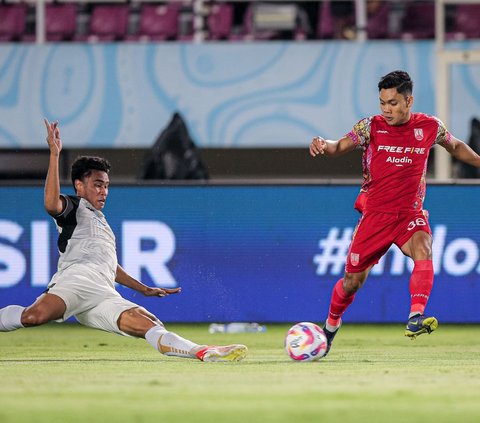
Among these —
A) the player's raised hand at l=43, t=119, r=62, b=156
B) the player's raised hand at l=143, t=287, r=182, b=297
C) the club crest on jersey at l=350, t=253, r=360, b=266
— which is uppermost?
the player's raised hand at l=43, t=119, r=62, b=156

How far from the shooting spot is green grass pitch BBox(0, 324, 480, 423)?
5.41 meters

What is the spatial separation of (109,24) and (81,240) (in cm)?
824

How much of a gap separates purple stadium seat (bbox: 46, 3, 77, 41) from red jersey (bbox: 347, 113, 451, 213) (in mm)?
8350

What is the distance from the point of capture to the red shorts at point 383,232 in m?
8.59

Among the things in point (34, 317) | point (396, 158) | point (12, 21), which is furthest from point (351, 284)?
point (12, 21)

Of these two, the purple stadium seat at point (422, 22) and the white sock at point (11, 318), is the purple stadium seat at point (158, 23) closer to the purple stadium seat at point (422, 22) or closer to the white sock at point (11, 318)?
the purple stadium seat at point (422, 22)

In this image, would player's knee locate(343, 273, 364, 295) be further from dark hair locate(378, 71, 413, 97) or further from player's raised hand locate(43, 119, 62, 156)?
player's raised hand locate(43, 119, 62, 156)

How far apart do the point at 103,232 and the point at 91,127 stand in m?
7.66

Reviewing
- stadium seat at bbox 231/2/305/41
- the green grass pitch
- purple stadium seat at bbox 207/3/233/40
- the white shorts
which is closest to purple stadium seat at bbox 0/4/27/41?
purple stadium seat at bbox 207/3/233/40

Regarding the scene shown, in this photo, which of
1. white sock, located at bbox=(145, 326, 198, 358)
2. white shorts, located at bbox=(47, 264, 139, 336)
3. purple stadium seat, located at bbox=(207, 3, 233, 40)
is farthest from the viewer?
purple stadium seat, located at bbox=(207, 3, 233, 40)

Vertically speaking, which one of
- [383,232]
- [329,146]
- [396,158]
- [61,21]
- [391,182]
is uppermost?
[61,21]

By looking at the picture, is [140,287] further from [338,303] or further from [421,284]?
[421,284]

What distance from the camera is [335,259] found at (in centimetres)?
1219

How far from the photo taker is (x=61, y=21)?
16234mm
